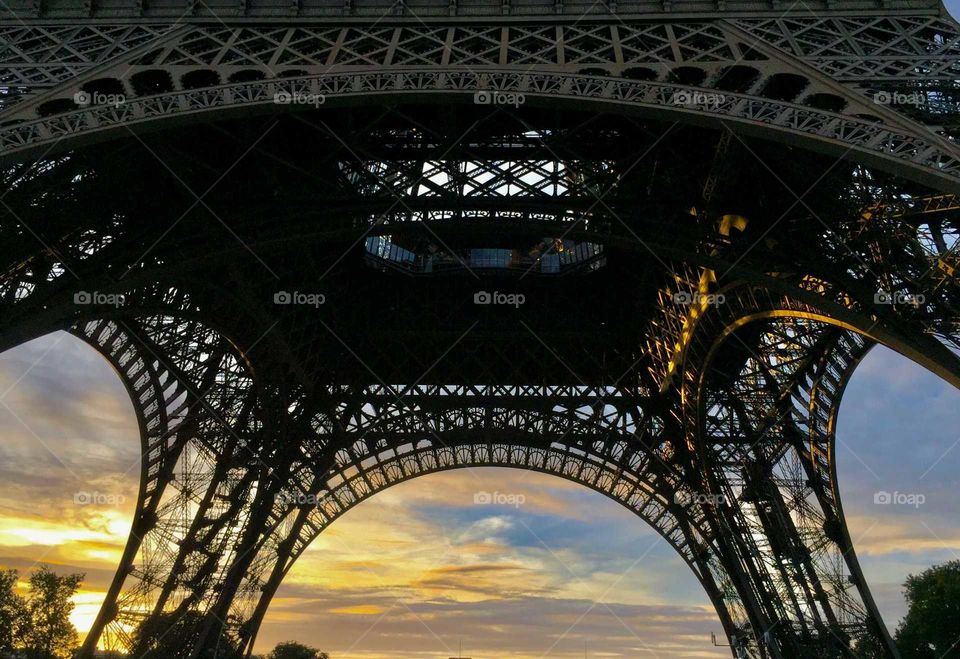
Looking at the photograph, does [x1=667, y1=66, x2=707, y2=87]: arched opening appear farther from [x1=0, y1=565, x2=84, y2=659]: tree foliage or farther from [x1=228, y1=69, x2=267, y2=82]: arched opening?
[x1=0, y1=565, x2=84, y2=659]: tree foliage

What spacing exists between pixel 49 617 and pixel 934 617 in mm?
37033

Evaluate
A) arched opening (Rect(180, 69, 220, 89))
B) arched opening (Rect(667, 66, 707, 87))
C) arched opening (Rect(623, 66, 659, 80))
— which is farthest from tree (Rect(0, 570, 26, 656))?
arched opening (Rect(667, 66, 707, 87))

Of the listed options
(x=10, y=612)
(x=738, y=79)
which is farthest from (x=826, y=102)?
(x=10, y=612)

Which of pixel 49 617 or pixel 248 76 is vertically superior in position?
pixel 248 76

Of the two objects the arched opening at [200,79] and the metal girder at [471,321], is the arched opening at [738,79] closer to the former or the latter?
the metal girder at [471,321]

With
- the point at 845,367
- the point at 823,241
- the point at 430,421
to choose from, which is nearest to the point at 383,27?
the point at 823,241

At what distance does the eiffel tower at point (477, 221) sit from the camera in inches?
533

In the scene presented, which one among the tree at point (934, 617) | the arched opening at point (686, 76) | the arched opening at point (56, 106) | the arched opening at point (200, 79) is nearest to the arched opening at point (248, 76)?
the arched opening at point (200, 79)

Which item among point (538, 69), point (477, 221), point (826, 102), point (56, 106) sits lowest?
point (477, 221)

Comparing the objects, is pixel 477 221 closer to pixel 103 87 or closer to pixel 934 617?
pixel 103 87

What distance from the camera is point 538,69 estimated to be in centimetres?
1397

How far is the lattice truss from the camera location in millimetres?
12531

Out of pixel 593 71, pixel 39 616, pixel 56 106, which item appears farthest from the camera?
pixel 39 616

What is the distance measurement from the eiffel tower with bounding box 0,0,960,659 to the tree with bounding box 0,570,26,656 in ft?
23.8
